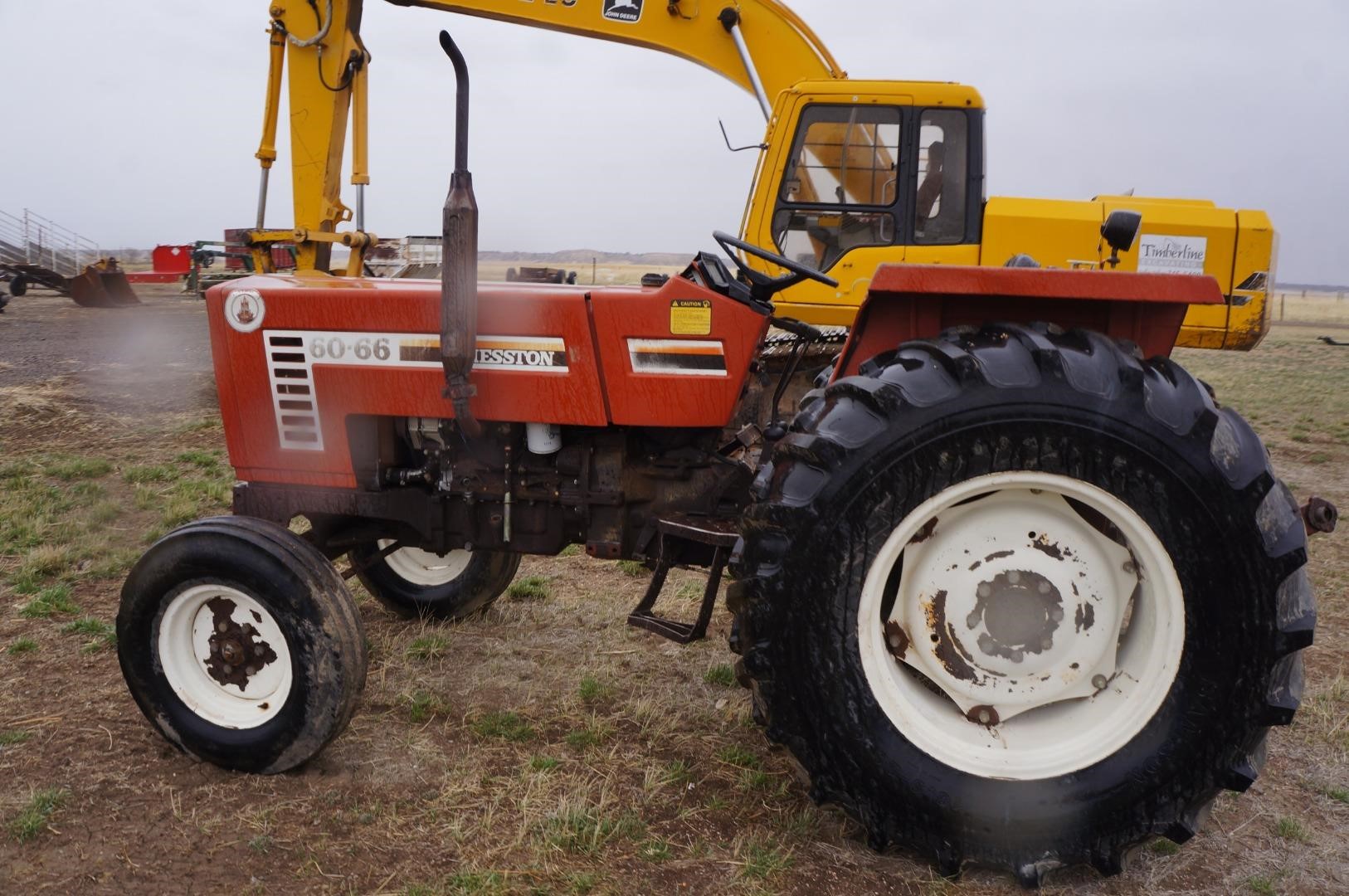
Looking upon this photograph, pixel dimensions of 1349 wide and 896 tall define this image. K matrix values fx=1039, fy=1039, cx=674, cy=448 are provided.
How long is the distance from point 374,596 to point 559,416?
Result: 1742 mm

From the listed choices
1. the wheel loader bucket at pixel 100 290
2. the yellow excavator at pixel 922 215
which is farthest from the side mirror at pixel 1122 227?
the wheel loader bucket at pixel 100 290

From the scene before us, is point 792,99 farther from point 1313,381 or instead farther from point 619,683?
point 1313,381

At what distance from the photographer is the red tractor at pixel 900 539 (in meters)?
2.33

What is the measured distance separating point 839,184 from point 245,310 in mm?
4238

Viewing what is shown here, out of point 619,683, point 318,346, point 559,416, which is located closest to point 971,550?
point 559,416

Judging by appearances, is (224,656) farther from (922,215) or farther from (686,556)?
(922,215)

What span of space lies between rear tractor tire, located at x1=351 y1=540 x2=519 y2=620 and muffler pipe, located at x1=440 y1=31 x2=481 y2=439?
1.49 metres

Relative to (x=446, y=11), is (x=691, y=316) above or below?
below

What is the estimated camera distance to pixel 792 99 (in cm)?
654

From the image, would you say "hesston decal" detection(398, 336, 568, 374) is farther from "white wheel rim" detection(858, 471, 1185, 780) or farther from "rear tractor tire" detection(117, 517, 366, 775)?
"white wheel rim" detection(858, 471, 1185, 780)

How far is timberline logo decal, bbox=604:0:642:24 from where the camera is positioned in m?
7.64

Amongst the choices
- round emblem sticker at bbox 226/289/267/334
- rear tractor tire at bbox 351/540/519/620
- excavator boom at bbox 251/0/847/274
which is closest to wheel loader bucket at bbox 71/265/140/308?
excavator boom at bbox 251/0/847/274

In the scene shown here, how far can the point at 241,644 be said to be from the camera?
10.0 feet

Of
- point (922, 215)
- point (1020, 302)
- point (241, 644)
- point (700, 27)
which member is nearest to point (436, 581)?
point (241, 644)
